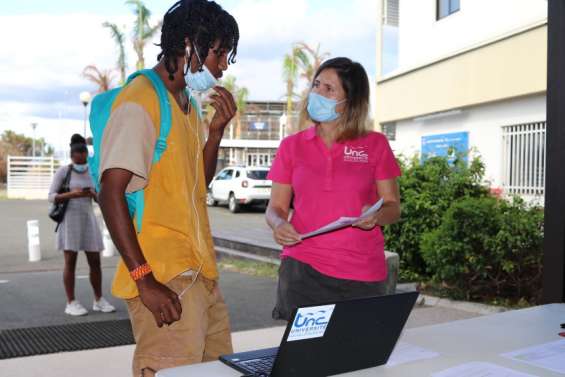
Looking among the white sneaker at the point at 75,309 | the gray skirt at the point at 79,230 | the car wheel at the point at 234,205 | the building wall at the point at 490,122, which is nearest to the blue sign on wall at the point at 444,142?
the building wall at the point at 490,122

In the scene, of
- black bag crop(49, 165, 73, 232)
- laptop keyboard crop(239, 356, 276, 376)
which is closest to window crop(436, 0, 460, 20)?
black bag crop(49, 165, 73, 232)

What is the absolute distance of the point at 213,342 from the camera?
2.38 meters

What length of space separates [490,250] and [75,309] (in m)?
4.59

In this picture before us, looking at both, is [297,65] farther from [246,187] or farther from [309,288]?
[309,288]

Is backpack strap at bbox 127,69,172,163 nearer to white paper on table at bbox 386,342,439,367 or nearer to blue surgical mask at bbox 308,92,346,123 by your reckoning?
white paper on table at bbox 386,342,439,367

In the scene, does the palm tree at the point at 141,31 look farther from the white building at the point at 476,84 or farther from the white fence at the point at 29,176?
the white building at the point at 476,84

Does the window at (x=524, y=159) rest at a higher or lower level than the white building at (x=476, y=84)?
lower

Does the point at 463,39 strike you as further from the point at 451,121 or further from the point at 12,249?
the point at 12,249

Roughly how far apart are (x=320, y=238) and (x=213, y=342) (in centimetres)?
87

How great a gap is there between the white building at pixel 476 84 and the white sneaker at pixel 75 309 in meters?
5.78

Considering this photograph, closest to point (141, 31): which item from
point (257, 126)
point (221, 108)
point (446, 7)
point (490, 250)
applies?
point (446, 7)

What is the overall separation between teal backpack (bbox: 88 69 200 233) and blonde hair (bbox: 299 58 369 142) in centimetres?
126

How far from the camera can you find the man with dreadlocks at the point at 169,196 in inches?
78.0

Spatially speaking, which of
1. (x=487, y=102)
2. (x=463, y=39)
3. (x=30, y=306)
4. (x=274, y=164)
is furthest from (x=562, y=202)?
(x=463, y=39)
